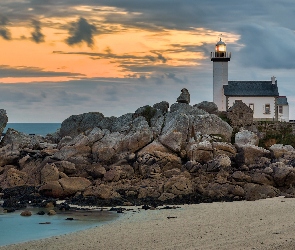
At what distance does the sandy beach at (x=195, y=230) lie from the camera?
16938 mm

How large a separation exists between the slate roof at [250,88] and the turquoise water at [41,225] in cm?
3186

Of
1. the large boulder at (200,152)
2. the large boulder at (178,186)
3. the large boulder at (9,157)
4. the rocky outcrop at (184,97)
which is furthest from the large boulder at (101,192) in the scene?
the rocky outcrop at (184,97)

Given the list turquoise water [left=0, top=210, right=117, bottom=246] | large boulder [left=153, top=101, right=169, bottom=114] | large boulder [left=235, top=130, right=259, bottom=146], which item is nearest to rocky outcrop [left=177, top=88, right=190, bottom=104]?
large boulder [left=153, top=101, right=169, bottom=114]

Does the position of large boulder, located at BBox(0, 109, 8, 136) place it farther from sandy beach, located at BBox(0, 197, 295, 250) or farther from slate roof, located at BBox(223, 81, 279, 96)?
slate roof, located at BBox(223, 81, 279, 96)

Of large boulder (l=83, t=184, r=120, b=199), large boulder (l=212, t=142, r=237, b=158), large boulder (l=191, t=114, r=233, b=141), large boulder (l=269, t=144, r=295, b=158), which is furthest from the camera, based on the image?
large boulder (l=191, t=114, r=233, b=141)

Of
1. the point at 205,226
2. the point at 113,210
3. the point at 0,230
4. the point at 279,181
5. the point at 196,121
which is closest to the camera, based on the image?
the point at 205,226

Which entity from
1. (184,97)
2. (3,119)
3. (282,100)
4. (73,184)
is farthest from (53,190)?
(282,100)

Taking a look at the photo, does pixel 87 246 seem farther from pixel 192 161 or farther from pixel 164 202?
pixel 192 161

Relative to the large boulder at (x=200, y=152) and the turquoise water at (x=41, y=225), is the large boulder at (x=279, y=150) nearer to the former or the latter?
the large boulder at (x=200, y=152)

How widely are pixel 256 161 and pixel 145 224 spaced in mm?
11735

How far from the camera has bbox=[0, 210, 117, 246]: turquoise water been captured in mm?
20741

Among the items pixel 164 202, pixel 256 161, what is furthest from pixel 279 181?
pixel 164 202

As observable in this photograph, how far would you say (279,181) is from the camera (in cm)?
2791

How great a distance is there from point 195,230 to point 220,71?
3747 cm
